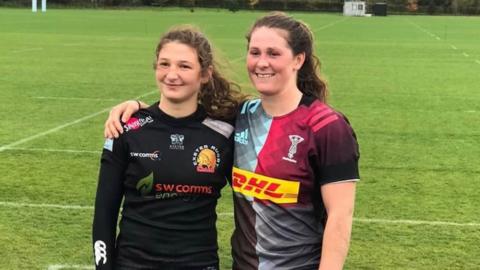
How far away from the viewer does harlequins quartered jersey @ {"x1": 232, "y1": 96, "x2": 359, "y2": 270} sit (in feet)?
7.93

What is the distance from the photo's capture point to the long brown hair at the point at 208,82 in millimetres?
2746

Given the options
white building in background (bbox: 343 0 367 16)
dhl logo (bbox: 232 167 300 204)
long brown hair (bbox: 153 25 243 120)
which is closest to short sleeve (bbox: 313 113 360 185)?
dhl logo (bbox: 232 167 300 204)

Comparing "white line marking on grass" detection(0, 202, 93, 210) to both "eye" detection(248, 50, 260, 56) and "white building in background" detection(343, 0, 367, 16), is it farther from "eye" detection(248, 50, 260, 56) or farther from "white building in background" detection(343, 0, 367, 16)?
"white building in background" detection(343, 0, 367, 16)

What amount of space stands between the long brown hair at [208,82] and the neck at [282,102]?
0.26m

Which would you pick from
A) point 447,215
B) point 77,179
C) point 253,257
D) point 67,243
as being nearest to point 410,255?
point 447,215

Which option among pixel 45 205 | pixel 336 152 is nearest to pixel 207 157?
pixel 336 152

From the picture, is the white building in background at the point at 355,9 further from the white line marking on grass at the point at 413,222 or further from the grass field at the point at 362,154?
the white line marking on grass at the point at 413,222

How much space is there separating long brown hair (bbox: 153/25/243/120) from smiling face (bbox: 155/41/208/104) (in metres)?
0.03

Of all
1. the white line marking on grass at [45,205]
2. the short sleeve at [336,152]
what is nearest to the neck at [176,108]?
the short sleeve at [336,152]

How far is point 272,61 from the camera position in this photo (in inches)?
98.6

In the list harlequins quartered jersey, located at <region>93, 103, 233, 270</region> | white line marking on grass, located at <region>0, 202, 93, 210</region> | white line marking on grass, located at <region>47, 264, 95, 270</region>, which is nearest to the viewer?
harlequins quartered jersey, located at <region>93, 103, 233, 270</region>

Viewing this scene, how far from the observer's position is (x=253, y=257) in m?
2.59

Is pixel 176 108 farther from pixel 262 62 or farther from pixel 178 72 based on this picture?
pixel 262 62

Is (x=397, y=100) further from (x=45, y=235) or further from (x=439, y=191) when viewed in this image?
(x=45, y=235)
